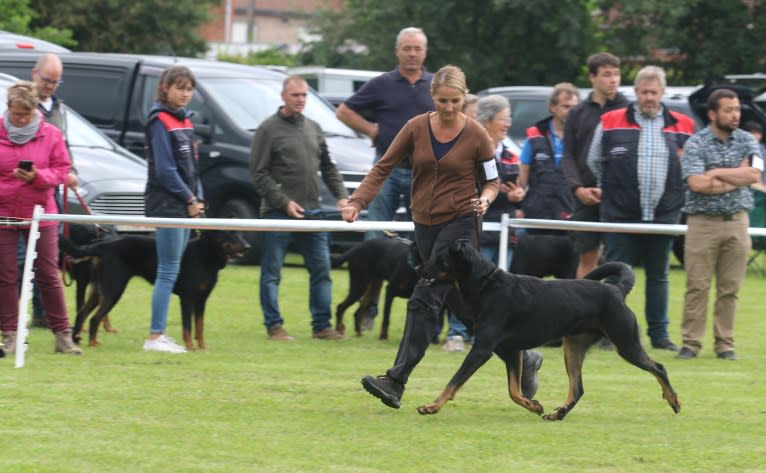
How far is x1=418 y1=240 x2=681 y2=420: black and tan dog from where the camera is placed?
23.6 ft

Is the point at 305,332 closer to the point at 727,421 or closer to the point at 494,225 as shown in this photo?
the point at 494,225

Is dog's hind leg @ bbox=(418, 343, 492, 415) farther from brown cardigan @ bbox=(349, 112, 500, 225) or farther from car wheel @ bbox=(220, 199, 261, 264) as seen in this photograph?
car wheel @ bbox=(220, 199, 261, 264)

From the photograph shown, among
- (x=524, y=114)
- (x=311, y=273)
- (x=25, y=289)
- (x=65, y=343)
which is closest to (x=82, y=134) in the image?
(x=311, y=273)

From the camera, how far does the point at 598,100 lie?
10.7 meters

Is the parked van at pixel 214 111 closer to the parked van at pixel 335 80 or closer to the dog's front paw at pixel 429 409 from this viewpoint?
the dog's front paw at pixel 429 409

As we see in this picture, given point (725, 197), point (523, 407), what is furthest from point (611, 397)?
point (725, 197)

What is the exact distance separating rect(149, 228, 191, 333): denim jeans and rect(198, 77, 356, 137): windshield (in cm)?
521

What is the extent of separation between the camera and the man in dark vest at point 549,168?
1116 cm

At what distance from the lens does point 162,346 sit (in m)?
9.68

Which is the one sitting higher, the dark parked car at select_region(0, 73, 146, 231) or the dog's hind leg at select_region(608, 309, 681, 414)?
the dark parked car at select_region(0, 73, 146, 231)

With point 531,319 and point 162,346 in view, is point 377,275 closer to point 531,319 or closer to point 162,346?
point 162,346

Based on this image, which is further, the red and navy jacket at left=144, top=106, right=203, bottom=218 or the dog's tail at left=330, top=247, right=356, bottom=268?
the dog's tail at left=330, top=247, right=356, bottom=268

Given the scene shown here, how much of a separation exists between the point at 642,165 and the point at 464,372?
3683mm

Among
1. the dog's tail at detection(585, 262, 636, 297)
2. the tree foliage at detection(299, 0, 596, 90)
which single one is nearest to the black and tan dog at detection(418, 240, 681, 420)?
the dog's tail at detection(585, 262, 636, 297)
